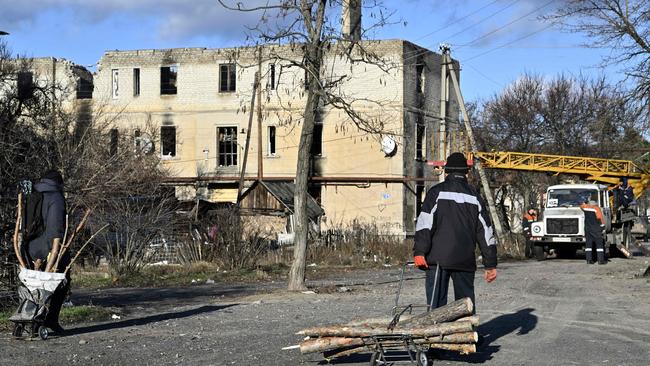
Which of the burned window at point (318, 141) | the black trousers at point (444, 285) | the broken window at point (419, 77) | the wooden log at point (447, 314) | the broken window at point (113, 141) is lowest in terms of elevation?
the wooden log at point (447, 314)

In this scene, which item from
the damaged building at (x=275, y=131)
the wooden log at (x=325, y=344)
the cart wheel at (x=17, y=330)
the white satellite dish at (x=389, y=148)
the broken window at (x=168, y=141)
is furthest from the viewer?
the broken window at (x=168, y=141)

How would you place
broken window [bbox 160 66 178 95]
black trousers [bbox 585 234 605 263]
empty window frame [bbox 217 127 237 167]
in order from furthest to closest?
broken window [bbox 160 66 178 95] < empty window frame [bbox 217 127 237 167] < black trousers [bbox 585 234 605 263]

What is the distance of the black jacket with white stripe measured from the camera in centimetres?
930

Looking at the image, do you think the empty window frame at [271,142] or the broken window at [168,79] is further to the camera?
the broken window at [168,79]

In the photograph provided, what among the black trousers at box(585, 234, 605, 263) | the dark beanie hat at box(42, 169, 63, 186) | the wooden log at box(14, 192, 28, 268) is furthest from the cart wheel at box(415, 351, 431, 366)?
the black trousers at box(585, 234, 605, 263)

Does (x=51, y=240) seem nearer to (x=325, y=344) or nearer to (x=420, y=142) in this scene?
(x=325, y=344)

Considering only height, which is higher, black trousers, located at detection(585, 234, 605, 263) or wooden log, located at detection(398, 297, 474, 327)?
wooden log, located at detection(398, 297, 474, 327)

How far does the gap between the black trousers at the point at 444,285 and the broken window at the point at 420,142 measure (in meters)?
38.8

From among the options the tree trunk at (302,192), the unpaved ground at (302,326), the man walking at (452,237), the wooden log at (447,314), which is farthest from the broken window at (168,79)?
the wooden log at (447,314)

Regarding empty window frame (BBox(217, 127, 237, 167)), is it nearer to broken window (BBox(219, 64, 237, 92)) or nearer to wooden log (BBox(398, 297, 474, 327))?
broken window (BBox(219, 64, 237, 92))

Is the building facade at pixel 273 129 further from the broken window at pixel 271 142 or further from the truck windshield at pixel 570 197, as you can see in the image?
the truck windshield at pixel 570 197

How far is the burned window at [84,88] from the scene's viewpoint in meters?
52.9

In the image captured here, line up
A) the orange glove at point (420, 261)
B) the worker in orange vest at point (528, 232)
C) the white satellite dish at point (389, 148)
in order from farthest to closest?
the white satellite dish at point (389, 148) < the worker in orange vest at point (528, 232) < the orange glove at point (420, 261)

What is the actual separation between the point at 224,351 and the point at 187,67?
41.5m
